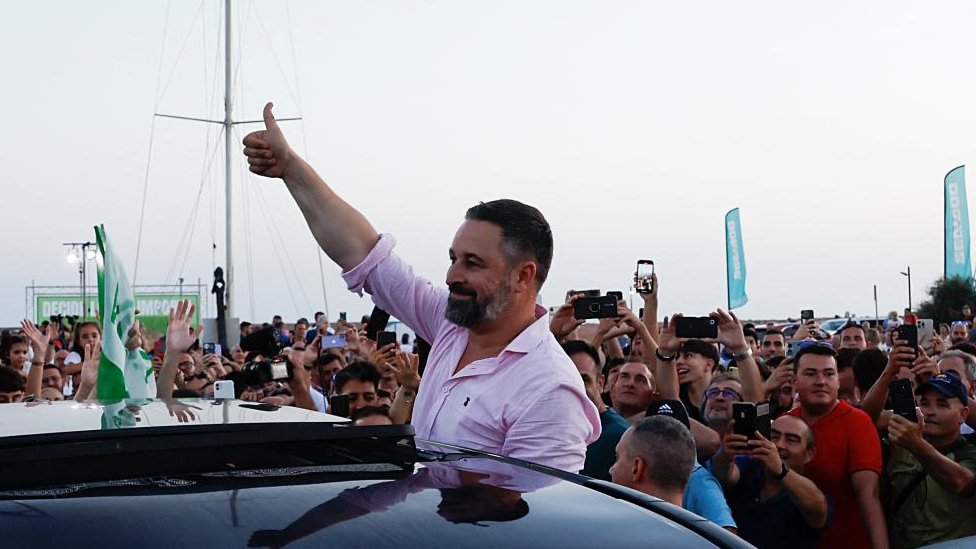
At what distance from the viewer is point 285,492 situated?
1.75 meters

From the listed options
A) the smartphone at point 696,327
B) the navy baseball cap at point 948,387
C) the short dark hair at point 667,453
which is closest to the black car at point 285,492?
the short dark hair at point 667,453

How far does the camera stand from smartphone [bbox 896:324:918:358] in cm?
699

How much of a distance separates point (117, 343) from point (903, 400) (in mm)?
4469

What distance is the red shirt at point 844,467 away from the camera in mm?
5789

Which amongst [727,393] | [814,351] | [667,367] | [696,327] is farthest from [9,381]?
[814,351]

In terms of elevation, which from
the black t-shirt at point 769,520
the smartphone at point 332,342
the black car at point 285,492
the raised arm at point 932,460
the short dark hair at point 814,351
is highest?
the black car at point 285,492

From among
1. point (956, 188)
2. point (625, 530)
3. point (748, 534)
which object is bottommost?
point (748, 534)

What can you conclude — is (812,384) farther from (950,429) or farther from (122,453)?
(122,453)

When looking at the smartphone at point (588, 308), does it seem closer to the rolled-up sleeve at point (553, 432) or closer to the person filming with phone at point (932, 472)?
the person filming with phone at point (932, 472)

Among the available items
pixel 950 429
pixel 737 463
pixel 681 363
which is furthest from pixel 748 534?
pixel 681 363

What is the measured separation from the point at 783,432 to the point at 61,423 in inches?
168

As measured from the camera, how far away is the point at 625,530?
1.70m

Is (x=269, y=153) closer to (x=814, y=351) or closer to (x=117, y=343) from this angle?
(x=117, y=343)

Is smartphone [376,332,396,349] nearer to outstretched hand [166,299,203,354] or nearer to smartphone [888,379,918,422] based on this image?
outstretched hand [166,299,203,354]
